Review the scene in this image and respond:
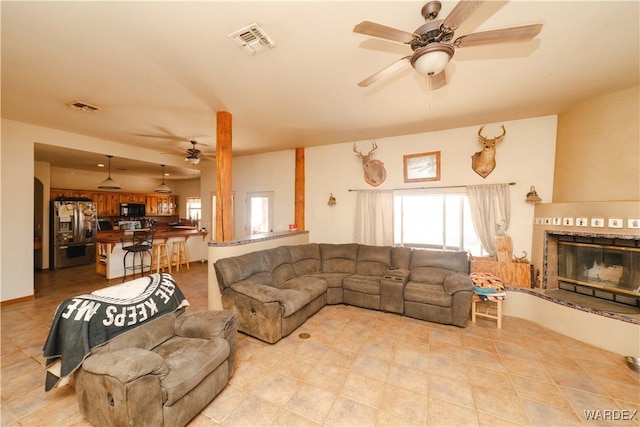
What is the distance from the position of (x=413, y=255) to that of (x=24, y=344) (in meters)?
5.22

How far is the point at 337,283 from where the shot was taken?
13.3ft

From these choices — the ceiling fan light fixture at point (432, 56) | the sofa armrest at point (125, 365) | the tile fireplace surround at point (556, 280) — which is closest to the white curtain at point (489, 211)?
the tile fireplace surround at point (556, 280)

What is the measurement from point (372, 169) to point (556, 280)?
10.7 ft

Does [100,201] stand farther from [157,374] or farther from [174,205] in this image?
[157,374]

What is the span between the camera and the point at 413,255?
4203 mm

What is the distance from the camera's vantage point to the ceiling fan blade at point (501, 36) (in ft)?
4.84

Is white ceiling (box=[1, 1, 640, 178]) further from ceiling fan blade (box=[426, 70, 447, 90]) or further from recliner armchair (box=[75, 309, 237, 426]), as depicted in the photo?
recliner armchair (box=[75, 309, 237, 426])

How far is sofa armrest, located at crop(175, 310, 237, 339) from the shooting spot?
2.11m

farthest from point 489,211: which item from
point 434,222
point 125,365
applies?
point 125,365

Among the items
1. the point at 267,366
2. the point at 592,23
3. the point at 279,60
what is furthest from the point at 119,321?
the point at 592,23

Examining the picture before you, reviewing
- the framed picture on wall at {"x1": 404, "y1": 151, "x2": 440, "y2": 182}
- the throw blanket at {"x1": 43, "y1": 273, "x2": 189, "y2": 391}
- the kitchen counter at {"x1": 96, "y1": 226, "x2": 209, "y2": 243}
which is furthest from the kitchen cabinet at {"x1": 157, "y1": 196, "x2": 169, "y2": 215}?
the framed picture on wall at {"x1": 404, "y1": 151, "x2": 440, "y2": 182}

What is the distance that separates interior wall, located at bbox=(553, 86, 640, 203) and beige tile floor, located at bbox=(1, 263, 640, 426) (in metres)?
1.87

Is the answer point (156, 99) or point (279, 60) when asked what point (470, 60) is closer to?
point (279, 60)
